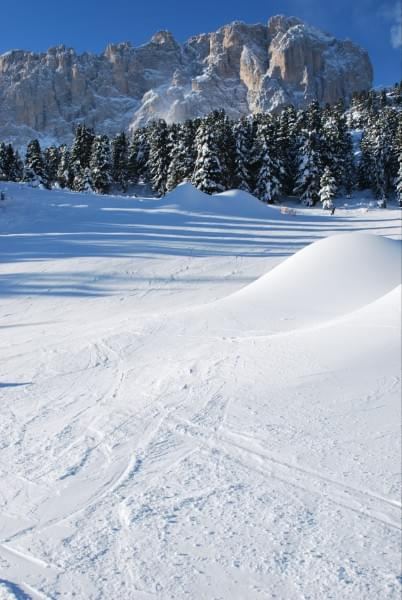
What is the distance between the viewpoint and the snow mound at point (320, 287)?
8062 millimetres

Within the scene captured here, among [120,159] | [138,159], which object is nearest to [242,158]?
[138,159]

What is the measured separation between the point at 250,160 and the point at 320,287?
1575 inches

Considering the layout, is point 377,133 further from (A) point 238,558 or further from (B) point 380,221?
(A) point 238,558

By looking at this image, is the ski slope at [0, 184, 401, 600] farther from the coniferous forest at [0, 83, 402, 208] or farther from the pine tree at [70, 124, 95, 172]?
the pine tree at [70, 124, 95, 172]

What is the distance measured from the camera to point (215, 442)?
456cm

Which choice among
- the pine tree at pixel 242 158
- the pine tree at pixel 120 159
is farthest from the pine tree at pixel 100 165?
the pine tree at pixel 242 158

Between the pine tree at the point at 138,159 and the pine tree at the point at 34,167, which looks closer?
the pine tree at the point at 34,167

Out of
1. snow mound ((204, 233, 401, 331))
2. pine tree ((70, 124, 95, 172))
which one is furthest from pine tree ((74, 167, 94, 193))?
snow mound ((204, 233, 401, 331))

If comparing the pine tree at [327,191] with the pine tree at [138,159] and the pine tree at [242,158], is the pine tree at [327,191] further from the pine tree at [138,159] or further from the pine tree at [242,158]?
the pine tree at [138,159]

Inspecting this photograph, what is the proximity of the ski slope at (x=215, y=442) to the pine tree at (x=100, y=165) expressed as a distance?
36.6 m

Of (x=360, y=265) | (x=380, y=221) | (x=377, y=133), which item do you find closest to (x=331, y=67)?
(x=377, y=133)

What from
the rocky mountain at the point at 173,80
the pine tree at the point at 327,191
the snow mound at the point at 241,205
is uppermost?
the rocky mountain at the point at 173,80

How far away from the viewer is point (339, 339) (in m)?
6.04

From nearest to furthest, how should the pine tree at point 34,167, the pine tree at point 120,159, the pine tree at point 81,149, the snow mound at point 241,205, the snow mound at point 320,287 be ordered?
the snow mound at point 320,287, the snow mound at point 241,205, the pine tree at point 34,167, the pine tree at point 81,149, the pine tree at point 120,159
